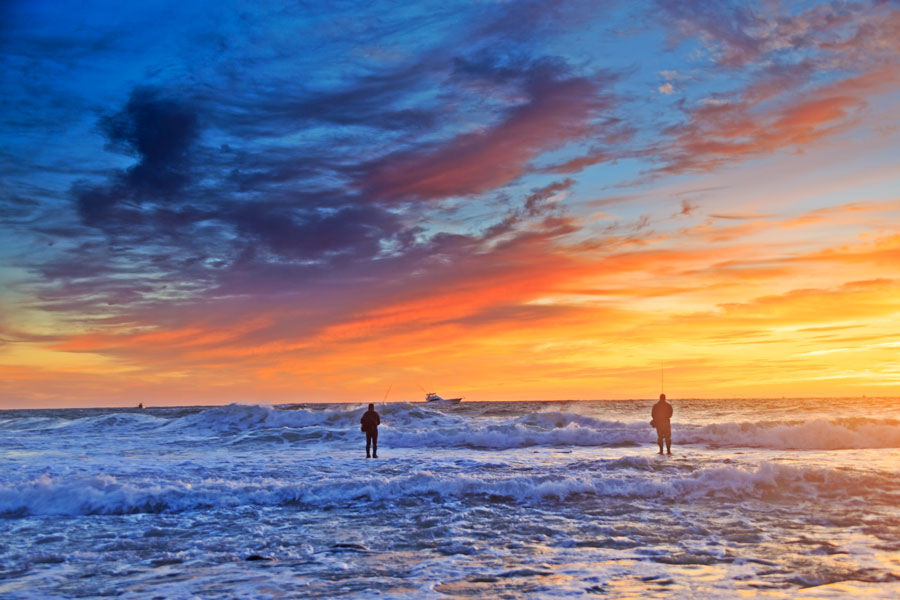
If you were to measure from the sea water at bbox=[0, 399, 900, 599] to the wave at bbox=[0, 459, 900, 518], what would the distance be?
0.06m

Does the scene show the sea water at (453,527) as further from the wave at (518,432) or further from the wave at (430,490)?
the wave at (518,432)

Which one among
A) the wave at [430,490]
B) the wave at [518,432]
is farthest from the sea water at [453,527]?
the wave at [518,432]

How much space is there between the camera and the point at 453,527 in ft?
39.9

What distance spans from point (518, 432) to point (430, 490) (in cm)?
1966

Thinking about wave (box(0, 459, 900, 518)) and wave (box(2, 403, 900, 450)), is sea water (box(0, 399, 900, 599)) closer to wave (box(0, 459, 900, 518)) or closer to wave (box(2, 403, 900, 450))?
wave (box(0, 459, 900, 518))

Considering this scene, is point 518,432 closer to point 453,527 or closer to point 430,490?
point 430,490

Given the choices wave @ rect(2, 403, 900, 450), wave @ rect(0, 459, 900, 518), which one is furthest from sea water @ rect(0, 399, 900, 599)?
wave @ rect(2, 403, 900, 450)

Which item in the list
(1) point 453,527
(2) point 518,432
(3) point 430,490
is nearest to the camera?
(1) point 453,527

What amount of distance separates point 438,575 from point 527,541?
274cm

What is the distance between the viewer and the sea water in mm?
8461

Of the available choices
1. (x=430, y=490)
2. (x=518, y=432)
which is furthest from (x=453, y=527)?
(x=518, y=432)

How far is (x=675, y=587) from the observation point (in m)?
7.98

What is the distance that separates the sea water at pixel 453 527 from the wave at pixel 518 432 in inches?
201

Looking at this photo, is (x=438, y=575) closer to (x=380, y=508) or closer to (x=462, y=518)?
(x=462, y=518)
